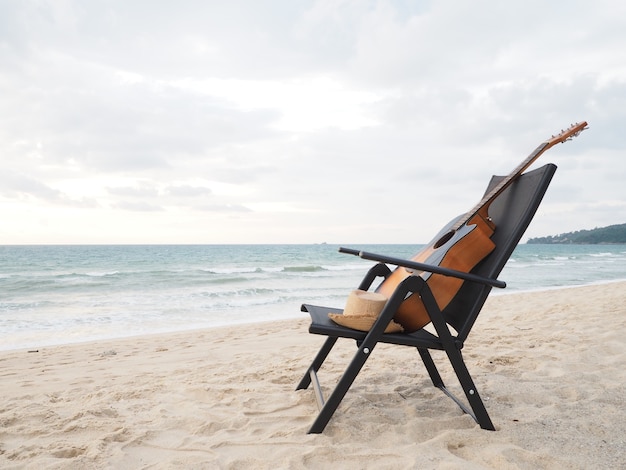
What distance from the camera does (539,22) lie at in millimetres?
7531

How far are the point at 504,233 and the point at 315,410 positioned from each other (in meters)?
1.53

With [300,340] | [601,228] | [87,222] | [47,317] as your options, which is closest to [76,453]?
[300,340]

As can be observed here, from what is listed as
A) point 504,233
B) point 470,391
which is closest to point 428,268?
point 504,233

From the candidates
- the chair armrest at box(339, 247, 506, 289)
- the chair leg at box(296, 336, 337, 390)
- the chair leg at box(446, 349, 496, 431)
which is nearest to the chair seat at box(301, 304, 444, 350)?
the chair leg at box(446, 349, 496, 431)

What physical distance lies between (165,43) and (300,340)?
23.8 feet

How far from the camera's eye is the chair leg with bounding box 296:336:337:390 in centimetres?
299

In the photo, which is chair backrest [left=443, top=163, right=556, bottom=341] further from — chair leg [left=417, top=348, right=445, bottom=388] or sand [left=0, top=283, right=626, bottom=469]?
sand [left=0, top=283, right=626, bottom=469]

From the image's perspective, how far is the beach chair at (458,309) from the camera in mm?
2238

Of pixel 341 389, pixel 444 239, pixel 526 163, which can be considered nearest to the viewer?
pixel 341 389

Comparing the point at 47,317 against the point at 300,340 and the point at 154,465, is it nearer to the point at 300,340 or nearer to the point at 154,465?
the point at 300,340

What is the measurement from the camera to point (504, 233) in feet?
8.26

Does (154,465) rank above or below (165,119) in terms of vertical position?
below

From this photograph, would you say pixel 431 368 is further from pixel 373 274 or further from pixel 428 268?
pixel 428 268

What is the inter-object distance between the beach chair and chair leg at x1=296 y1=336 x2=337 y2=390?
308 millimetres
